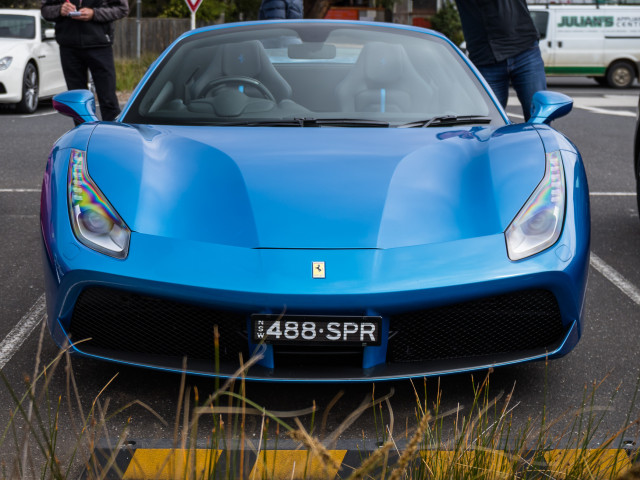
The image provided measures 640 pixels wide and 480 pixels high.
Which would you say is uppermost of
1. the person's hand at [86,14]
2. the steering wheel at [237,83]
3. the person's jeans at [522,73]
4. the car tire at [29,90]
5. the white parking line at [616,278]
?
the person's hand at [86,14]

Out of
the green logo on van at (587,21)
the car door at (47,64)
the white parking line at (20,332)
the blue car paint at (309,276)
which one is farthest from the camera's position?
the green logo on van at (587,21)

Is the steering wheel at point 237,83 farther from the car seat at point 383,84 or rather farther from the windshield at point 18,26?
the windshield at point 18,26

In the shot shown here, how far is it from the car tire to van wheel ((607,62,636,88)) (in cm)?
1271

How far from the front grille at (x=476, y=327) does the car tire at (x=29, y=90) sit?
10613mm

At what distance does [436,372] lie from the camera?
113 inches

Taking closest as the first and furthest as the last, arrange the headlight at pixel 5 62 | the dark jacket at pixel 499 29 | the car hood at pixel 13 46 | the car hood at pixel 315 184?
the car hood at pixel 315 184
the dark jacket at pixel 499 29
the headlight at pixel 5 62
the car hood at pixel 13 46

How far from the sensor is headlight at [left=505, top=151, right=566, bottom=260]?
9.82 feet

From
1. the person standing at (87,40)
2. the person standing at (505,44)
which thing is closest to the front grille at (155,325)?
the person standing at (505,44)

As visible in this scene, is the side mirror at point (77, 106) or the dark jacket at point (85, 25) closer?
the side mirror at point (77, 106)

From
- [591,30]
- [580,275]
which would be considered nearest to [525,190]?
[580,275]

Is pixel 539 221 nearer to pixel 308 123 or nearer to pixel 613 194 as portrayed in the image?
pixel 308 123

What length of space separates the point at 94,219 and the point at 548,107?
7.04ft

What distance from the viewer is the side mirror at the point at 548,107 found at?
4125 millimetres

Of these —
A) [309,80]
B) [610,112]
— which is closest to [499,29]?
[309,80]
